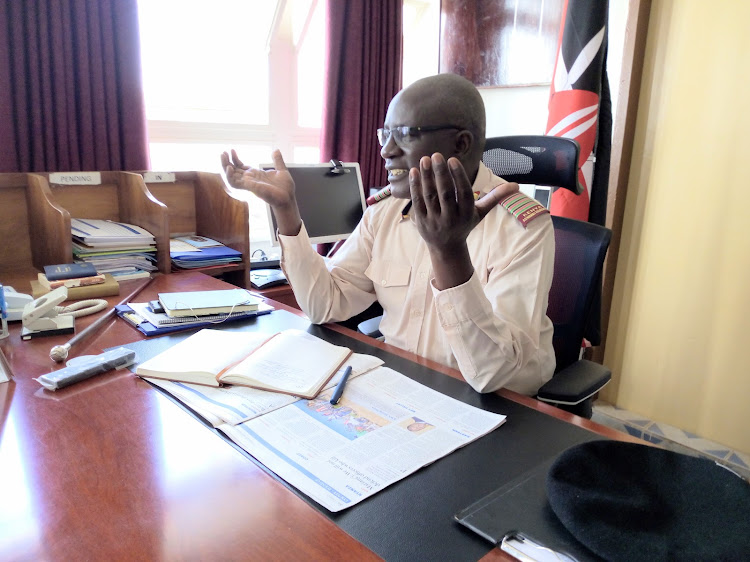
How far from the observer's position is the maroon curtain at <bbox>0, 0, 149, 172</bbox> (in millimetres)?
1875

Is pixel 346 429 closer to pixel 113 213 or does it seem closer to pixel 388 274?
pixel 388 274

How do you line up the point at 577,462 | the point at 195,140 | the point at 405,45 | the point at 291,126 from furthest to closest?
the point at 405,45, the point at 291,126, the point at 195,140, the point at 577,462

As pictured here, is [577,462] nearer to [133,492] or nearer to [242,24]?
[133,492]

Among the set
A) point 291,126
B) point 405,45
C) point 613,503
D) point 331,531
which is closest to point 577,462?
point 613,503

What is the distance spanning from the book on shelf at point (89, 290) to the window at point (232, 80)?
Result: 0.95m

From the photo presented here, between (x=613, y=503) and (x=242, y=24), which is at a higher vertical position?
(x=242, y=24)

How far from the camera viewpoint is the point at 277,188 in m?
1.28

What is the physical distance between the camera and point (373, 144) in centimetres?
298

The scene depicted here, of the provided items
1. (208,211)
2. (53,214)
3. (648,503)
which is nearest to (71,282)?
(53,214)

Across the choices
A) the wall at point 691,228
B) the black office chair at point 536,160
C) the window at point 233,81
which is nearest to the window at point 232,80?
the window at point 233,81

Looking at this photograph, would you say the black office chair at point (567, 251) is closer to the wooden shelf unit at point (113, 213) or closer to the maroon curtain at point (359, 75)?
the wooden shelf unit at point (113, 213)

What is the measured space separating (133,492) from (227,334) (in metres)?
0.55

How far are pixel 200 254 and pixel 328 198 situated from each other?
2.18 ft

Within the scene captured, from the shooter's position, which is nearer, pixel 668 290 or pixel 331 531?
pixel 331 531
